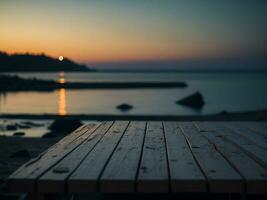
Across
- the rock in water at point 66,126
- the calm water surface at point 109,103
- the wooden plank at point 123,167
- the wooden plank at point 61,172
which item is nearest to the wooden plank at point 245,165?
the wooden plank at point 123,167

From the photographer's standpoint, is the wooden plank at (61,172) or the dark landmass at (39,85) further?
the dark landmass at (39,85)

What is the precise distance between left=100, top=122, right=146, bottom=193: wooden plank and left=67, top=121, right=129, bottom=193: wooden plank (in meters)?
0.04

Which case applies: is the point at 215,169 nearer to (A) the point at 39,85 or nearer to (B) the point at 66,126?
(B) the point at 66,126

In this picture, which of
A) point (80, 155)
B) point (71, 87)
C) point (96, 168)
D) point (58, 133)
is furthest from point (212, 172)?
point (71, 87)

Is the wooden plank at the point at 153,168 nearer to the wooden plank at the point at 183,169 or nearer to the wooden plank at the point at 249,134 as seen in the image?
the wooden plank at the point at 183,169

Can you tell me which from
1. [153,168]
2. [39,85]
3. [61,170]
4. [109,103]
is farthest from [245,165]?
[39,85]

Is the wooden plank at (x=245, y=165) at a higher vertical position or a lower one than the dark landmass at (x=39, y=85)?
higher

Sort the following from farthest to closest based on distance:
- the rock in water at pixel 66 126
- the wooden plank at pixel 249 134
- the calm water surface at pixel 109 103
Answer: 1. the calm water surface at pixel 109 103
2. the rock in water at pixel 66 126
3. the wooden plank at pixel 249 134

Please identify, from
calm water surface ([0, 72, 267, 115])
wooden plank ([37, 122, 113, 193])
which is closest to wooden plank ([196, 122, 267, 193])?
wooden plank ([37, 122, 113, 193])

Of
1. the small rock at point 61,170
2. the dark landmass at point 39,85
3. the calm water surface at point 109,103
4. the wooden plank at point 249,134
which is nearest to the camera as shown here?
the small rock at point 61,170

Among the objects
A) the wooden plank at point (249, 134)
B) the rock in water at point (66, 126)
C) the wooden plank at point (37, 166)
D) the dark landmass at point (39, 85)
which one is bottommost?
the dark landmass at point (39, 85)

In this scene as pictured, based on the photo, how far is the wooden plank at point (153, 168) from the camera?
2.34 m

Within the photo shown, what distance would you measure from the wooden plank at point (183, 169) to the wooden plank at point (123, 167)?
0.76 ft

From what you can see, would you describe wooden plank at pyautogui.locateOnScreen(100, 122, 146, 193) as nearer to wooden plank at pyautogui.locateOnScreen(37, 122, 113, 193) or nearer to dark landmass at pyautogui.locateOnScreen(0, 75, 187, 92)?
wooden plank at pyautogui.locateOnScreen(37, 122, 113, 193)
